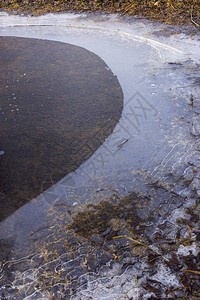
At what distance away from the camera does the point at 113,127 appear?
94.3 inches

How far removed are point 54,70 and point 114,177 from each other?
1653mm

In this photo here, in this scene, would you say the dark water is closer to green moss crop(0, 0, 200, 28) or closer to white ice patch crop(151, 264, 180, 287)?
white ice patch crop(151, 264, 180, 287)

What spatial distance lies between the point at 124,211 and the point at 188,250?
0.44 m

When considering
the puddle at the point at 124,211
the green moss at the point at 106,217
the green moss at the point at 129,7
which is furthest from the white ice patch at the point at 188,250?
the green moss at the point at 129,7

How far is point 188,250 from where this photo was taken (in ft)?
5.17

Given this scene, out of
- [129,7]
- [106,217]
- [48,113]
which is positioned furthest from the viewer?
[129,7]

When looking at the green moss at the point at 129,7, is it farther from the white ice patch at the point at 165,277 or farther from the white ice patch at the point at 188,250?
the white ice patch at the point at 165,277

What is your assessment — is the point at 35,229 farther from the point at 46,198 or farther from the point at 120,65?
the point at 120,65

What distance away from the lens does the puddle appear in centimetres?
150

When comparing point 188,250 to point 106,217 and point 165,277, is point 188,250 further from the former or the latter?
point 106,217

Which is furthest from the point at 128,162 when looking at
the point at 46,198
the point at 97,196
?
the point at 46,198

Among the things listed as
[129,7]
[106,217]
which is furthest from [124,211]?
[129,7]

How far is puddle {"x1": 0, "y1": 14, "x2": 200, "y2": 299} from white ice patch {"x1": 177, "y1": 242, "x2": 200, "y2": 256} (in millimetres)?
41

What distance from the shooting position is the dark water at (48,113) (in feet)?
6.79
